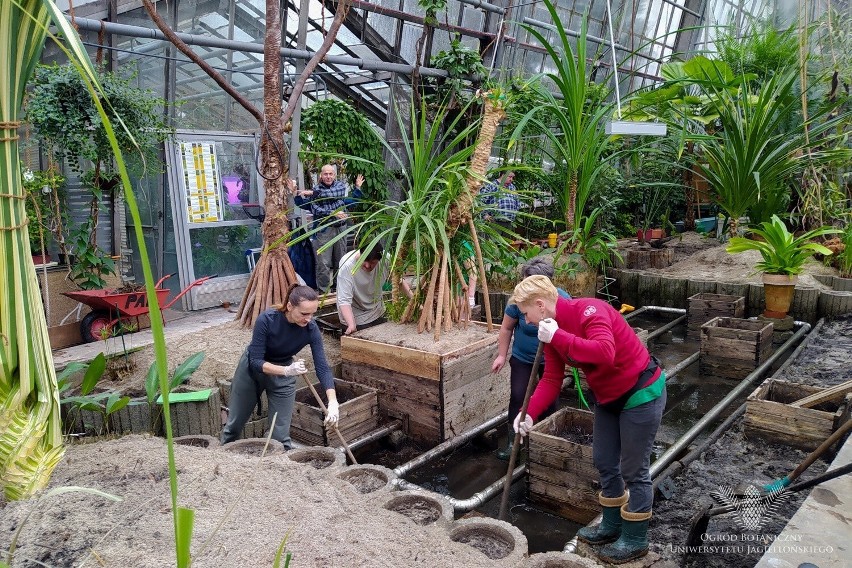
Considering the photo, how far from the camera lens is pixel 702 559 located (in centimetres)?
283

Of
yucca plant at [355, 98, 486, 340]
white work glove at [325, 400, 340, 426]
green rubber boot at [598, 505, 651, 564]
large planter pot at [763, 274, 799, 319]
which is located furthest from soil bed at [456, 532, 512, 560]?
large planter pot at [763, 274, 799, 319]

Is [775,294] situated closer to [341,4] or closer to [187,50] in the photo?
[341,4]

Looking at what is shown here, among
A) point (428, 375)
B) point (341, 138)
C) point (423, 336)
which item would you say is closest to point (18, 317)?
point (428, 375)

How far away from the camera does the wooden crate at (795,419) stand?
3791mm

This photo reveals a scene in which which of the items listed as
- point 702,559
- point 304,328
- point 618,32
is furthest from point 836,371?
point 618,32

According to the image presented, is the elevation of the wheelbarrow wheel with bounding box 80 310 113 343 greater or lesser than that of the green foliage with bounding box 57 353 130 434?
lesser

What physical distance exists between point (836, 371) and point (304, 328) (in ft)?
14.0

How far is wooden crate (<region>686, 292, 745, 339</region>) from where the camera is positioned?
6973 mm

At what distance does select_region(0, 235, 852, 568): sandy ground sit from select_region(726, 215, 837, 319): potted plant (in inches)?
162

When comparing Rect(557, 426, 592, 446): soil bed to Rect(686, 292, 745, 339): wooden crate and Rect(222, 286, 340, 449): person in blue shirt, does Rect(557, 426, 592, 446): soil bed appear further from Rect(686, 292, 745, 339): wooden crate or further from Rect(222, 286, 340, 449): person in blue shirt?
Rect(686, 292, 745, 339): wooden crate

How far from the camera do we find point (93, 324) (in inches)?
223

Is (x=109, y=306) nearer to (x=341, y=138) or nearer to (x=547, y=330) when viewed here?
(x=341, y=138)

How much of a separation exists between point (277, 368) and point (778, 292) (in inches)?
221

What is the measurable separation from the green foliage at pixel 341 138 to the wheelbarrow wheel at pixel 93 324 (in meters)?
2.73
